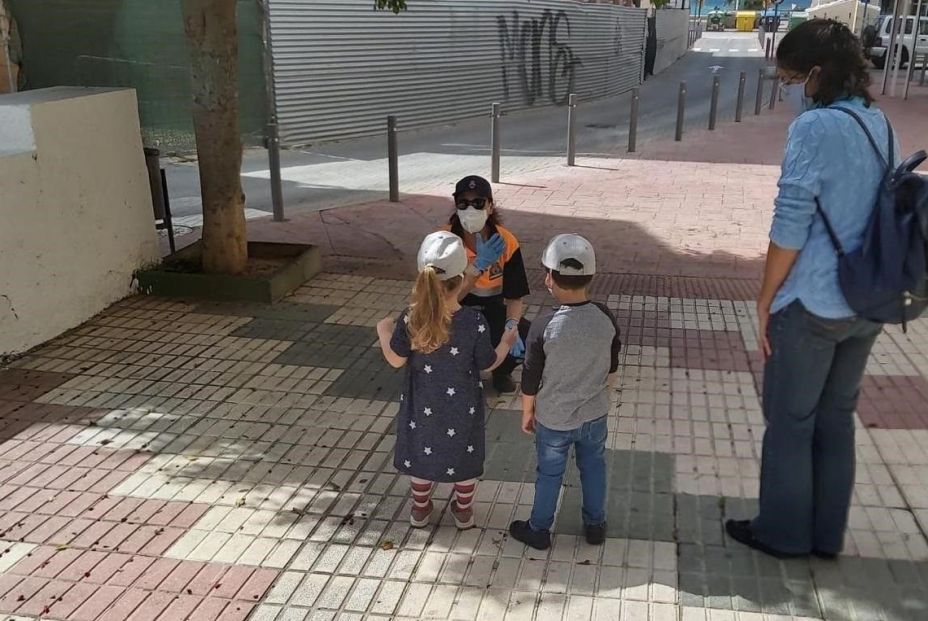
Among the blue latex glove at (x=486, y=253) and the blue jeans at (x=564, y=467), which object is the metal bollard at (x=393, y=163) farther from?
the blue jeans at (x=564, y=467)

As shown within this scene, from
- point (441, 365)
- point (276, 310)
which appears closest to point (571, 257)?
point (441, 365)

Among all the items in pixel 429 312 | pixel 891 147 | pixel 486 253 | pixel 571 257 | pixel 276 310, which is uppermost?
pixel 891 147

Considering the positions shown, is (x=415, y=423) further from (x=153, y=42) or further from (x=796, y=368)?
(x=153, y=42)

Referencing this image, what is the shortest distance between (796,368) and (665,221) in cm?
654

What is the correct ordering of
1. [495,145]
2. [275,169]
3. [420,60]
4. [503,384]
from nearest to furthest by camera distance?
[503,384] < [275,169] < [495,145] < [420,60]

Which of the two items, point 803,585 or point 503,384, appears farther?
point 503,384

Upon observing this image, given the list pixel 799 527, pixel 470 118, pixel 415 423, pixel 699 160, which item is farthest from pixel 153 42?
pixel 799 527

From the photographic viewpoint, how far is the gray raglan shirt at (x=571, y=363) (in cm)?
312

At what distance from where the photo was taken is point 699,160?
13.4 metres

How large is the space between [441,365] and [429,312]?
26 cm

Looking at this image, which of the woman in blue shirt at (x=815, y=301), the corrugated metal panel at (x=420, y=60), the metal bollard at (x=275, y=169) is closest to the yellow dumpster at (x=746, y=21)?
the corrugated metal panel at (x=420, y=60)

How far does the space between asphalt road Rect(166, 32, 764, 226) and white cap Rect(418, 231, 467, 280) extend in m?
6.88

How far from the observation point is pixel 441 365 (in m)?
3.29

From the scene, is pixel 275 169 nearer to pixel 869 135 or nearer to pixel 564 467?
pixel 564 467
